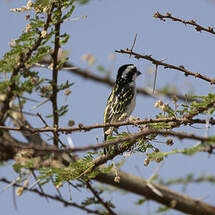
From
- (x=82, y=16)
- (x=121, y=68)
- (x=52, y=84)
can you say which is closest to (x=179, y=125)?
(x=82, y=16)

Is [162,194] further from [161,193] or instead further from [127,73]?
[127,73]

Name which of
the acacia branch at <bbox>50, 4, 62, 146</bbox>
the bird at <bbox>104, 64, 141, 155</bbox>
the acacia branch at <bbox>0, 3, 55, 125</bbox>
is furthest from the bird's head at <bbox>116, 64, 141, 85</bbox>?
the acacia branch at <bbox>0, 3, 55, 125</bbox>

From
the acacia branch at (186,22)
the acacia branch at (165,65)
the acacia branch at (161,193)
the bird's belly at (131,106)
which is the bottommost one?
the acacia branch at (161,193)

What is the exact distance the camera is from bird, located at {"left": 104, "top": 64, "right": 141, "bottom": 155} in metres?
6.59

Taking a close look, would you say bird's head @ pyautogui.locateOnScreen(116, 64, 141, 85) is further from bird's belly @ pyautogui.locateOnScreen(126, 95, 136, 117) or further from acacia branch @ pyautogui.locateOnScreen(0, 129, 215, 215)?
acacia branch @ pyautogui.locateOnScreen(0, 129, 215, 215)

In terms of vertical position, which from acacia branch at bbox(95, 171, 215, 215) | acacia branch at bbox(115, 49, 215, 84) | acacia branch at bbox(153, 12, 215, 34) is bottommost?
acacia branch at bbox(95, 171, 215, 215)

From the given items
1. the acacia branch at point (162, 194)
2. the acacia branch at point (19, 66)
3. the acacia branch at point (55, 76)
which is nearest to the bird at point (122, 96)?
the acacia branch at point (162, 194)

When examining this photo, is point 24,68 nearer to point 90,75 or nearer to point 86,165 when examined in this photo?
point 86,165

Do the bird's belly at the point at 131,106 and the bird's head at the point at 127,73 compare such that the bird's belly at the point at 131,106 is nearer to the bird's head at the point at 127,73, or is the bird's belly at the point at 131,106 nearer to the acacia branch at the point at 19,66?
the bird's head at the point at 127,73

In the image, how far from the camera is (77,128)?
9.92 feet

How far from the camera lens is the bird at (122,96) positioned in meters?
6.59

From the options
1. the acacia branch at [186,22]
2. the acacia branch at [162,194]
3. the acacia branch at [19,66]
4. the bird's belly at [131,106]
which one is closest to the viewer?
the acacia branch at [186,22]

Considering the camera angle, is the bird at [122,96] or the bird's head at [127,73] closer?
the bird at [122,96]

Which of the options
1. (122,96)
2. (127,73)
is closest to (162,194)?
(122,96)
